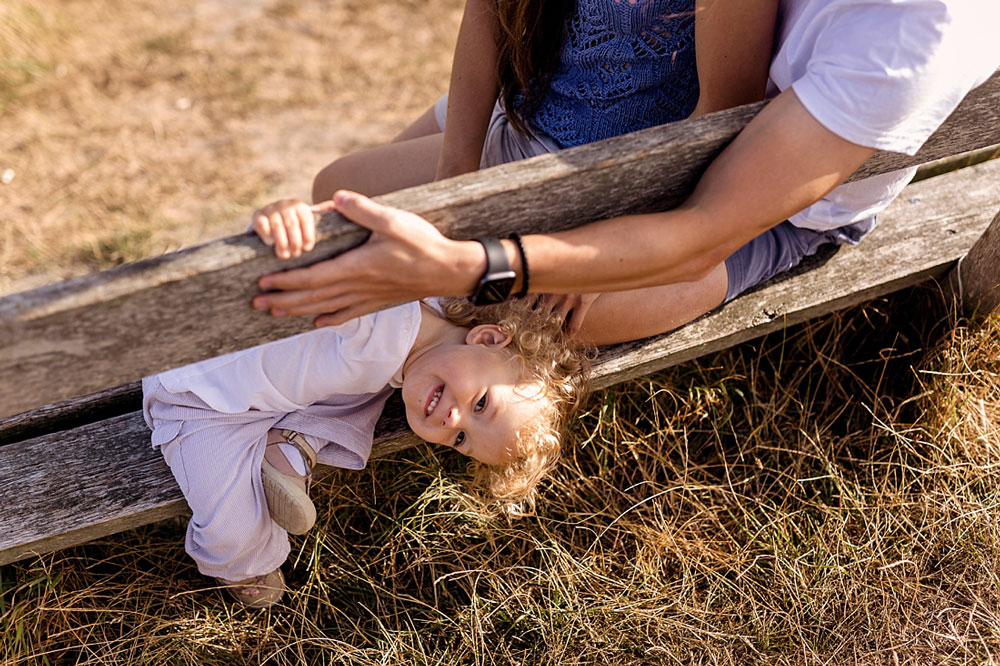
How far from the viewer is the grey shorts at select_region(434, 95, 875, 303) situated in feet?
7.36

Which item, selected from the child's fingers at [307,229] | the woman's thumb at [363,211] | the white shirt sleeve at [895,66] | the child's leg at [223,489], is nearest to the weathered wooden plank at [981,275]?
the white shirt sleeve at [895,66]

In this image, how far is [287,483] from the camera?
6.51 ft

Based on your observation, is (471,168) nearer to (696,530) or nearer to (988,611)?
(696,530)

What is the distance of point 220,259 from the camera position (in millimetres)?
1335

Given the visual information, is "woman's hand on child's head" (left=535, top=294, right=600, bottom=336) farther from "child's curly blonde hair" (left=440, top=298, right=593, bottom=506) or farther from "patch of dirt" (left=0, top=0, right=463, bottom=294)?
"patch of dirt" (left=0, top=0, right=463, bottom=294)

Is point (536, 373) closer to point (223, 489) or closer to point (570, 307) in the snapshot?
point (570, 307)

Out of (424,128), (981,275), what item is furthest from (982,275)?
(424,128)

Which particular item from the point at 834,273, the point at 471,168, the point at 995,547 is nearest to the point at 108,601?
the point at 471,168

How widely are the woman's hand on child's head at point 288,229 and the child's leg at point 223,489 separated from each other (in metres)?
0.78

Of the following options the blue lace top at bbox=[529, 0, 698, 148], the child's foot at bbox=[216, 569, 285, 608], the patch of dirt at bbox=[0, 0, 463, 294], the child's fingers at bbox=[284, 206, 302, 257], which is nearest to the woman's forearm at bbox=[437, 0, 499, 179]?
the blue lace top at bbox=[529, 0, 698, 148]

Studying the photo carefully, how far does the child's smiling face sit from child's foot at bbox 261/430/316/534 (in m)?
0.28

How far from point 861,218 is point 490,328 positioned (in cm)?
102

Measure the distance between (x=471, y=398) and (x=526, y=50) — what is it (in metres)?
0.90

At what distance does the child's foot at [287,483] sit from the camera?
198 centimetres
